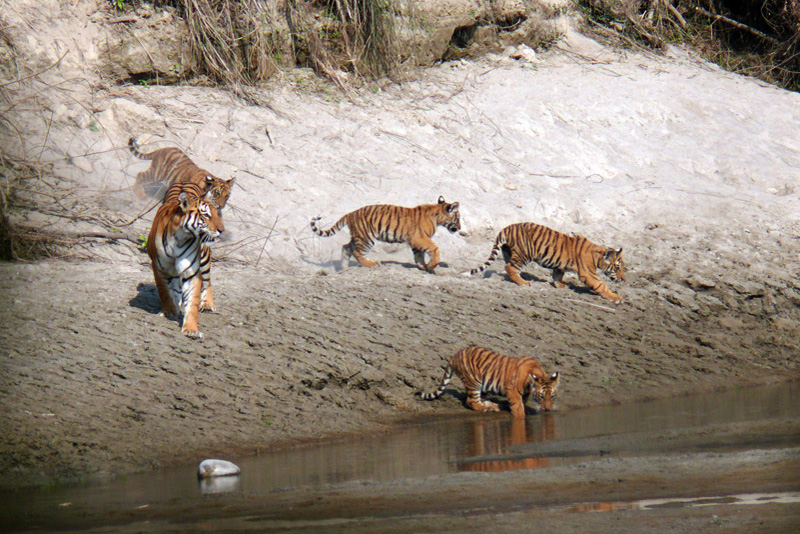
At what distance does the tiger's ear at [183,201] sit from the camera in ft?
29.0

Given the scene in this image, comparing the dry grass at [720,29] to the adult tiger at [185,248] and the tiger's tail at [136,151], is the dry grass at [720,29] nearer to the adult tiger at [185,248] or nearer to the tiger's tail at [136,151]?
the tiger's tail at [136,151]

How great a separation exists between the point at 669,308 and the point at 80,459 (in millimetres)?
6713

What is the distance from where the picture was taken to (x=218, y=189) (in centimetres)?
1199

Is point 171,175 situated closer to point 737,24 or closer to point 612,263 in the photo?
point 612,263

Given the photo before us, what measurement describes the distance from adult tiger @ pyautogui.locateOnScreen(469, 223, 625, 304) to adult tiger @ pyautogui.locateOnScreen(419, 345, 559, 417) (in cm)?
300

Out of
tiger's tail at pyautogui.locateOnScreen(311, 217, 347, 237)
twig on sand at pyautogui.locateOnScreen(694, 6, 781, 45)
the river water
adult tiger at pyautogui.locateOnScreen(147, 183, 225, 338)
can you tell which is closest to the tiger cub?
tiger's tail at pyautogui.locateOnScreen(311, 217, 347, 237)

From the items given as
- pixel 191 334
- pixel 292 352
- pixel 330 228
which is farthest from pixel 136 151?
pixel 292 352

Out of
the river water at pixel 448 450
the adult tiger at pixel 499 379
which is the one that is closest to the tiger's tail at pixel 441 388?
the adult tiger at pixel 499 379

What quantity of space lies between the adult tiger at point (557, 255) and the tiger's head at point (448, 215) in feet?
2.48

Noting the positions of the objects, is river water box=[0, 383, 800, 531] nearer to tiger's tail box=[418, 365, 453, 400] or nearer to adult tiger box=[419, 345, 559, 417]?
adult tiger box=[419, 345, 559, 417]

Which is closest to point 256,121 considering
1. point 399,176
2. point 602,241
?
point 399,176

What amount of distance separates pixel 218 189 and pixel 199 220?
3.24m

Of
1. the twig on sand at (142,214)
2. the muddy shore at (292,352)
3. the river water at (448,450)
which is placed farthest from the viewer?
the twig on sand at (142,214)

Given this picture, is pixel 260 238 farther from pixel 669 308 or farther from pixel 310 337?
pixel 669 308
